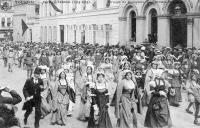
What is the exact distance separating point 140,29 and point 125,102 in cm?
1615

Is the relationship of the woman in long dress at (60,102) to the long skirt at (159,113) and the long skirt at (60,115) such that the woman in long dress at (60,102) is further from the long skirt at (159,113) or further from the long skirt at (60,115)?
the long skirt at (159,113)

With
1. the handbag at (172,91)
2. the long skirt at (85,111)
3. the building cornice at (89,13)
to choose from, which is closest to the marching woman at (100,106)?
the long skirt at (85,111)

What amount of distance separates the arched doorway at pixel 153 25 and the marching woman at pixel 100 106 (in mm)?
14983

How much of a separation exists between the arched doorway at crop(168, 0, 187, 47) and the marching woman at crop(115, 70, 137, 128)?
13.0 m

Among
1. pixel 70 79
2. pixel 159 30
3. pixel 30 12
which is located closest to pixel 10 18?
pixel 30 12

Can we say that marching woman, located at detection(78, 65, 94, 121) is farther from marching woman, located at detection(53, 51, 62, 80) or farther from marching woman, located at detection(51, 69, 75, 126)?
marching woman, located at detection(53, 51, 62, 80)

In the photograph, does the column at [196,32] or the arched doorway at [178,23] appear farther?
the arched doorway at [178,23]

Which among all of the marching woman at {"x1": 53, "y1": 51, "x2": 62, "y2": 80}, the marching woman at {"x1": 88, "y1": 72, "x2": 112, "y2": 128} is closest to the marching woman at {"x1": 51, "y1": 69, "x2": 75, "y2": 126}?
the marching woman at {"x1": 88, "y1": 72, "x2": 112, "y2": 128}

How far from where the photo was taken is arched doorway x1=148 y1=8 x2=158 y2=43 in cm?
2311

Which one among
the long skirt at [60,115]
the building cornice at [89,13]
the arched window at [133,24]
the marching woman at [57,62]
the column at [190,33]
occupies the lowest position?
the long skirt at [60,115]

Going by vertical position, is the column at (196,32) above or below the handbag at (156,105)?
above

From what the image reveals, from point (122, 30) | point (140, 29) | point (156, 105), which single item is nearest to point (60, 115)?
point (156, 105)

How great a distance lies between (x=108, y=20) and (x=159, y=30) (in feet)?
22.1

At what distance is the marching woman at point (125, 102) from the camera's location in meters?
8.52
